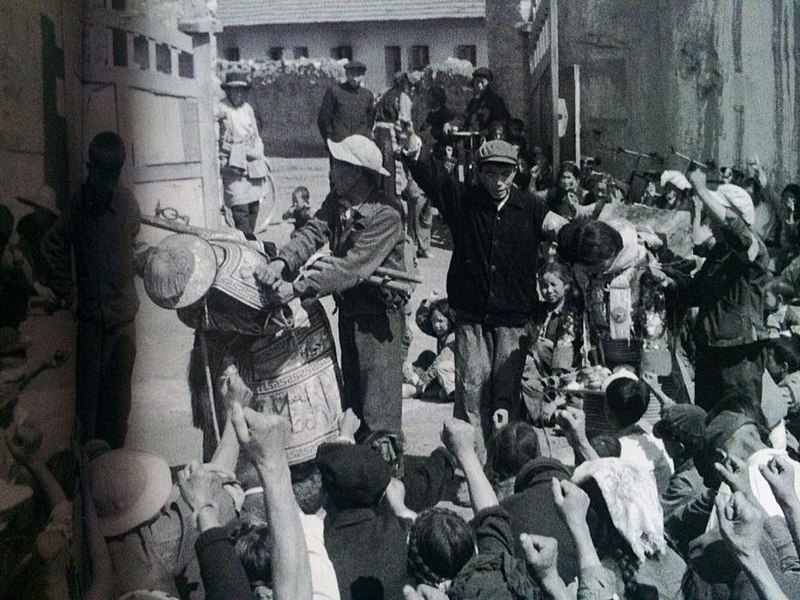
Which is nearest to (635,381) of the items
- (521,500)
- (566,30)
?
(521,500)

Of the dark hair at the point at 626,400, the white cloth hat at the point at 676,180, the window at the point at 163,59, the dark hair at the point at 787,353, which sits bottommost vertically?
the dark hair at the point at 626,400

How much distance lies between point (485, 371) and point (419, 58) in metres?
1.23

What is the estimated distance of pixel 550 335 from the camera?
480cm

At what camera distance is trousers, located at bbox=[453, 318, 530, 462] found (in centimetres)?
471

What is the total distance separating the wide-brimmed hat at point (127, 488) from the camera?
4.50m

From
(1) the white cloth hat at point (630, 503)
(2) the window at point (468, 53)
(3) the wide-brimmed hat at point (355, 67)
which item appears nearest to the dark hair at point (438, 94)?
(2) the window at point (468, 53)

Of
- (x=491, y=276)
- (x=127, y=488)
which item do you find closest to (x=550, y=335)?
(x=491, y=276)

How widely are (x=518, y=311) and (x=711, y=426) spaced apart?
38.1 inches

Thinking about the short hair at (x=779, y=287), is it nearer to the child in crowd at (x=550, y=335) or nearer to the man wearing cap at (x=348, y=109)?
the child in crowd at (x=550, y=335)

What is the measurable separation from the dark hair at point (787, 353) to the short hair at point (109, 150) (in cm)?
284

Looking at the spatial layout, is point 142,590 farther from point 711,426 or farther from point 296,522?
point 711,426

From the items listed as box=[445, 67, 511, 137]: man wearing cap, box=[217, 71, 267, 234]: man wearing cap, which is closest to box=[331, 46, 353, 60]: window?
box=[217, 71, 267, 234]: man wearing cap

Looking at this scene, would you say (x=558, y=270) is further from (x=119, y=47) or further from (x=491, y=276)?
(x=119, y=47)

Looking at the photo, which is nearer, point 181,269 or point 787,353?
point 181,269
